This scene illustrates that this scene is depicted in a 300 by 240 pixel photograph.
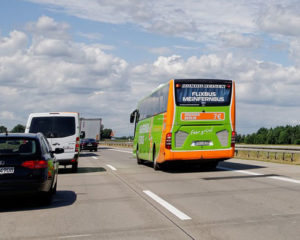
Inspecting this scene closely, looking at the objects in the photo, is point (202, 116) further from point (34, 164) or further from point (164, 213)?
point (164, 213)

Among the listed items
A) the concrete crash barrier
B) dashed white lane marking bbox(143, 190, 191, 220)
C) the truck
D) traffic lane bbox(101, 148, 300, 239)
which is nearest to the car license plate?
dashed white lane marking bbox(143, 190, 191, 220)

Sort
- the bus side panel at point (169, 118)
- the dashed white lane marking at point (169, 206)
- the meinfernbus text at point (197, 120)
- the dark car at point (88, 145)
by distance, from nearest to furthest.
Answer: the dashed white lane marking at point (169, 206) → the bus side panel at point (169, 118) → the meinfernbus text at point (197, 120) → the dark car at point (88, 145)

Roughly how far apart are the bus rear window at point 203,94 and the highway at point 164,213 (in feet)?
15.1

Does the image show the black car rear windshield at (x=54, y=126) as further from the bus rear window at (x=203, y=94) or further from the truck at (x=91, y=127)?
the truck at (x=91, y=127)

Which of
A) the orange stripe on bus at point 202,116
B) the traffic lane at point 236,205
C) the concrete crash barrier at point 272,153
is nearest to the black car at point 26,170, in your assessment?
the traffic lane at point 236,205

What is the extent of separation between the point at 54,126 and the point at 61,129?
0.90 feet

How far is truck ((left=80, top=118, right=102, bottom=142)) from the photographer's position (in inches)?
2094

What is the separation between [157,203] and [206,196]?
4.27 ft

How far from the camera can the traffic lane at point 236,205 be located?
21.1 feet

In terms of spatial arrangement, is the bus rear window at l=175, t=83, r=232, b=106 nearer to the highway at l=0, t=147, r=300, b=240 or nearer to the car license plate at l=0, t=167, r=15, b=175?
the highway at l=0, t=147, r=300, b=240

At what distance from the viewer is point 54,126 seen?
707 inches

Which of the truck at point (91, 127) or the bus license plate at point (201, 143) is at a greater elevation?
the truck at point (91, 127)

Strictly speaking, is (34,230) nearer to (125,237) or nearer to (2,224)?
(2,224)

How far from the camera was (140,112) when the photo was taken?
24.7m
